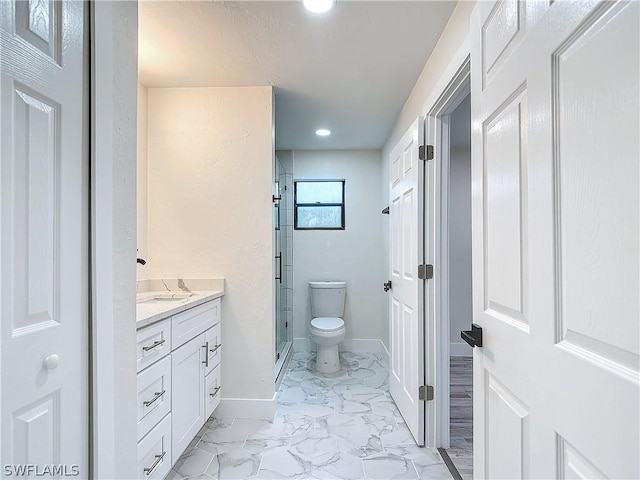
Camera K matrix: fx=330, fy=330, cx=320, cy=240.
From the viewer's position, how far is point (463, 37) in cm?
151

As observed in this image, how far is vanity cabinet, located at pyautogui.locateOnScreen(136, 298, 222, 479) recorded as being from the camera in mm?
1388

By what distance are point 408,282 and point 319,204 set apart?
204 cm

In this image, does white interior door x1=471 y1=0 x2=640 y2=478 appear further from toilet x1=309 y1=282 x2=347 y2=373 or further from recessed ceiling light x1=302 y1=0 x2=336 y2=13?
toilet x1=309 y1=282 x2=347 y2=373

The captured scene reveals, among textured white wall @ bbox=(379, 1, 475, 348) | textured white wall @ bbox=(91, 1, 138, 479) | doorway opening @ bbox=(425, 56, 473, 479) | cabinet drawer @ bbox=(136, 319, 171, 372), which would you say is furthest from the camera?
doorway opening @ bbox=(425, 56, 473, 479)

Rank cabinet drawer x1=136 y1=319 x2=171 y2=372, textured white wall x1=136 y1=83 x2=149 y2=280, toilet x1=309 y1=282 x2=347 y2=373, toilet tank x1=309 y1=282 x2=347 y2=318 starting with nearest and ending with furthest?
cabinet drawer x1=136 y1=319 x2=171 y2=372, textured white wall x1=136 y1=83 x2=149 y2=280, toilet x1=309 y1=282 x2=347 y2=373, toilet tank x1=309 y1=282 x2=347 y2=318

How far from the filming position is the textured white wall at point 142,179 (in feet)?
7.64

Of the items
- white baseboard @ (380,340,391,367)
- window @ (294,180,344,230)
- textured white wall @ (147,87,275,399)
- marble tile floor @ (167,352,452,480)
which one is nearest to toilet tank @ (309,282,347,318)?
white baseboard @ (380,340,391,367)

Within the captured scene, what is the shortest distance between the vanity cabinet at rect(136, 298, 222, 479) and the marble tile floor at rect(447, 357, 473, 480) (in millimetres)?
1504

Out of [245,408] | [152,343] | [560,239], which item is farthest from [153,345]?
[560,239]

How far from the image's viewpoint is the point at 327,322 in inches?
133

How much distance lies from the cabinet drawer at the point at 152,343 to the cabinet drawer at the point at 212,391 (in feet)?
2.05

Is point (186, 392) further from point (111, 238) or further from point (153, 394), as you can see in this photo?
point (111, 238)

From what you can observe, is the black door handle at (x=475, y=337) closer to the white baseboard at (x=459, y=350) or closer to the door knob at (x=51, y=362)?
the door knob at (x=51, y=362)

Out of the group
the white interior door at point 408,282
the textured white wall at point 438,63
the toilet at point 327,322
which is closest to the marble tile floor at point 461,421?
the white interior door at point 408,282
